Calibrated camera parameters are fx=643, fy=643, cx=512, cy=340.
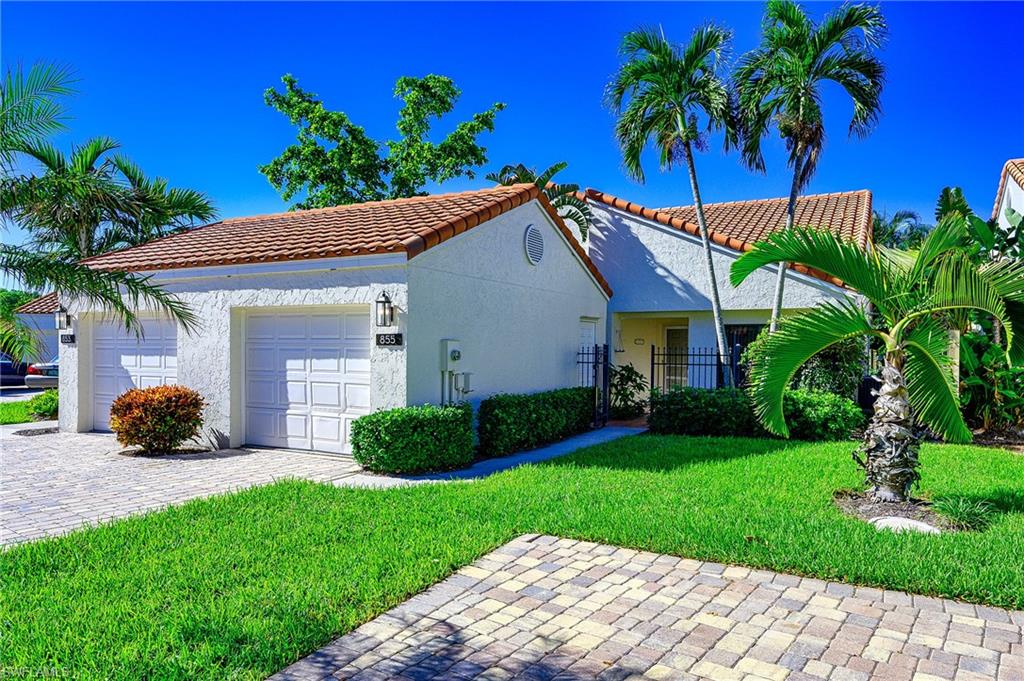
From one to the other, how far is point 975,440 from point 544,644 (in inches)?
503

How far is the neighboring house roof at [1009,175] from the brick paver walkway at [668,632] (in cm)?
2006

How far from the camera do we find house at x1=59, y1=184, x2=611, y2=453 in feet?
33.8

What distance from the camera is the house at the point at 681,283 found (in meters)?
15.9

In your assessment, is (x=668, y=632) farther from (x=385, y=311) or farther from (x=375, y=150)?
(x=375, y=150)

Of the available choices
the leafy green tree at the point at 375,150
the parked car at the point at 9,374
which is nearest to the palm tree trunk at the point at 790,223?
the leafy green tree at the point at 375,150

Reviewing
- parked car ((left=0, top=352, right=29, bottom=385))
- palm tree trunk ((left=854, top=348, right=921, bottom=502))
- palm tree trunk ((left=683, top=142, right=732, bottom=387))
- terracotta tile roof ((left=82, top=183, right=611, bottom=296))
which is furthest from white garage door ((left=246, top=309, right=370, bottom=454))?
parked car ((left=0, top=352, right=29, bottom=385))

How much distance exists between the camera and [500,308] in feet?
40.6

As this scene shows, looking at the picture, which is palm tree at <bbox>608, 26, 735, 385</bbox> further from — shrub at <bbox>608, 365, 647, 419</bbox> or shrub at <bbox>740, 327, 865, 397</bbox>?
shrub at <bbox>608, 365, 647, 419</bbox>

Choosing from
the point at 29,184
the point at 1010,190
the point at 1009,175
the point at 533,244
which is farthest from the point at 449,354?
the point at 1010,190

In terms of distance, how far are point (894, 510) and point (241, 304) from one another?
34.3ft

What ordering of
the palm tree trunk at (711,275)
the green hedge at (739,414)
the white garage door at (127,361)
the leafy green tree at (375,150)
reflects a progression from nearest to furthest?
the green hedge at (739,414) → the white garage door at (127,361) → the palm tree trunk at (711,275) → the leafy green tree at (375,150)

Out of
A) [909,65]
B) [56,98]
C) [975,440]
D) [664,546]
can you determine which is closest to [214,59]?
[56,98]

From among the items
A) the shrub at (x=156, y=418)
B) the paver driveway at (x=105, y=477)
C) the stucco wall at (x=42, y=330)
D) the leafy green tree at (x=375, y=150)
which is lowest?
the paver driveway at (x=105, y=477)

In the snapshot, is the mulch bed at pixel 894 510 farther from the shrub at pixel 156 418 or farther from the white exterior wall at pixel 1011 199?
the white exterior wall at pixel 1011 199
